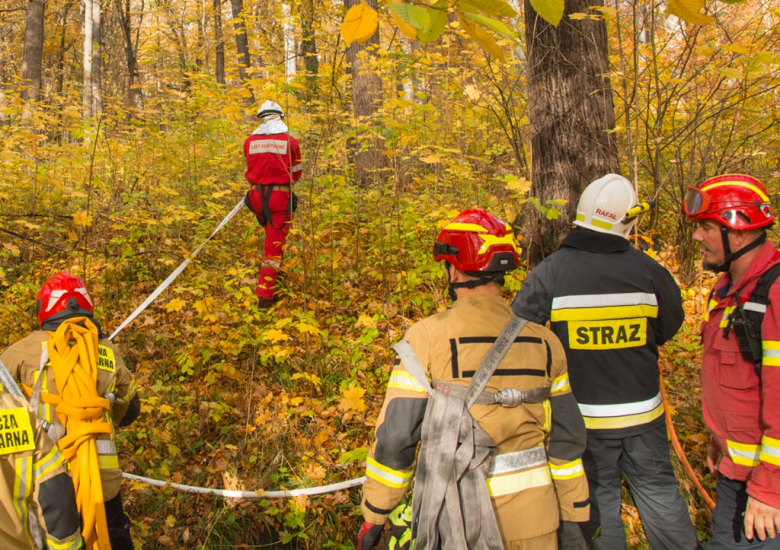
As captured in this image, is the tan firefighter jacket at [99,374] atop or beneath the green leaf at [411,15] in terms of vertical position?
beneath

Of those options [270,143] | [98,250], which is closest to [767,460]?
[270,143]

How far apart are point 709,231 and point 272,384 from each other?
3.77 metres

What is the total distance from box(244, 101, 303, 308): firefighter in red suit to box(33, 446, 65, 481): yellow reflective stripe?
3.66 metres

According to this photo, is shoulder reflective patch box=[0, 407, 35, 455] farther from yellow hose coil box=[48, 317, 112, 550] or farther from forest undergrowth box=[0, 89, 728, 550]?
forest undergrowth box=[0, 89, 728, 550]

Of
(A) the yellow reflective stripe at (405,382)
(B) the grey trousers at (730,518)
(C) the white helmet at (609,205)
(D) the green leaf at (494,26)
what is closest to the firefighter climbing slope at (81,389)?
(A) the yellow reflective stripe at (405,382)

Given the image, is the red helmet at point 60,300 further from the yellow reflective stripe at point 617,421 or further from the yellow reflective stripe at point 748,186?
the yellow reflective stripe at point 748,186

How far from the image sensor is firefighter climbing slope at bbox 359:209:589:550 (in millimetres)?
1729

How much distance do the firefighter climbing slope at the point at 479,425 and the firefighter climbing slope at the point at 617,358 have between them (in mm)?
687

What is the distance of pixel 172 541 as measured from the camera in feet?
11.1

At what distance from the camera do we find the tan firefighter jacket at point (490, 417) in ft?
5.87

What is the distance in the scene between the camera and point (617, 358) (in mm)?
2584

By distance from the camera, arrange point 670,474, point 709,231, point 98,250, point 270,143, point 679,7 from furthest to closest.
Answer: point 98,250
point 270,143
point 670,474
point 709,231
point 679,7

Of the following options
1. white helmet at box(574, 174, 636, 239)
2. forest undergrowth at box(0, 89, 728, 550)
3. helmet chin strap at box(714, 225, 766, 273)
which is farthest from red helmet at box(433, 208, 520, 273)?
forest undergrowth at box(0, 89, 728, 550)

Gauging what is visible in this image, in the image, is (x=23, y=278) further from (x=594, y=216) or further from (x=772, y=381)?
(x=772, y=381)
